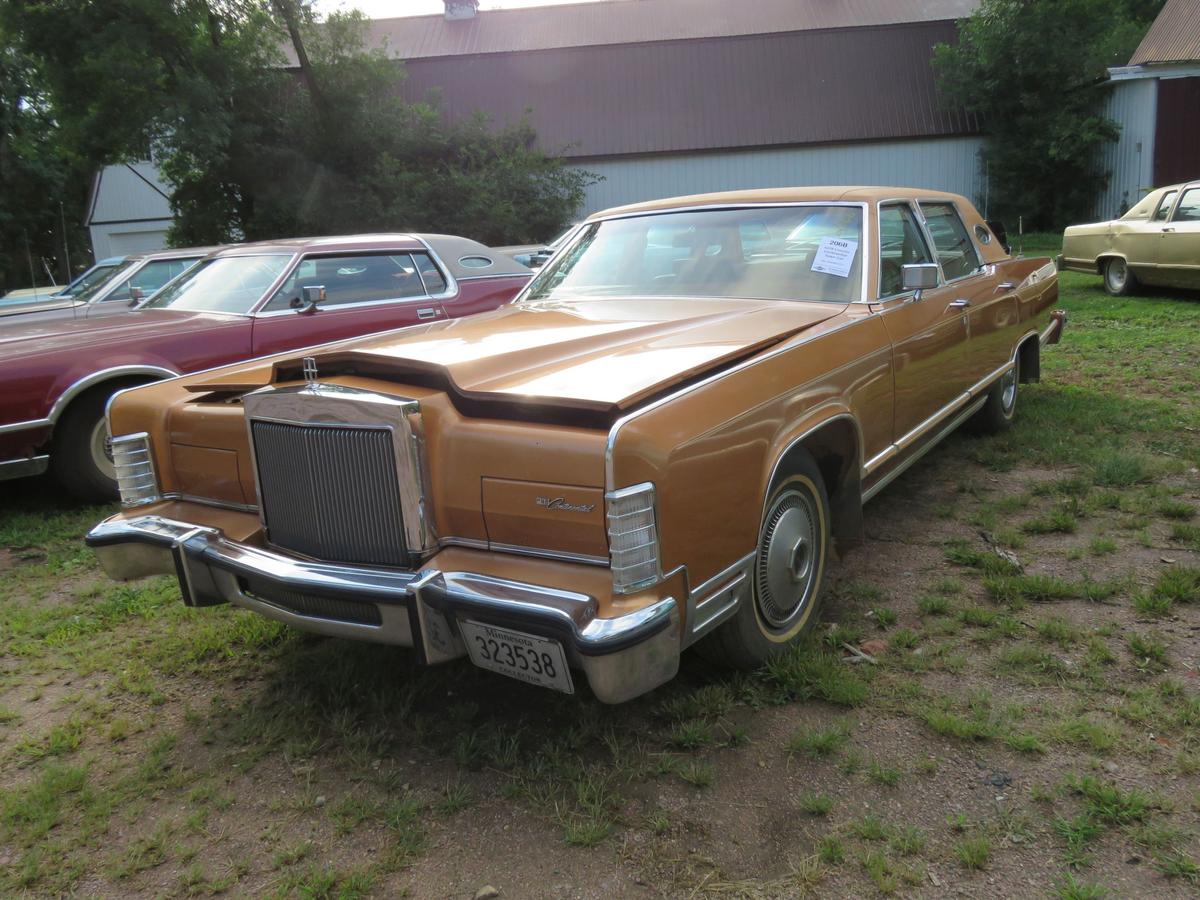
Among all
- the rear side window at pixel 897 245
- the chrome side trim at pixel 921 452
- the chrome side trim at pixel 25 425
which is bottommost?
the chrome side trim at pixel 921 452

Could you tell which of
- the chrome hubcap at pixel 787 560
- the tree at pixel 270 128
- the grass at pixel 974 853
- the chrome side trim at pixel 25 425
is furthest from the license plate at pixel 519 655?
the tree at pixel 270 128

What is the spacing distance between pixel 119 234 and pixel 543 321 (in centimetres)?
2865

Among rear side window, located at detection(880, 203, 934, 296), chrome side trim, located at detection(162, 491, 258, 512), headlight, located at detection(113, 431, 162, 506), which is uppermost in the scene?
rear side window, located at detection(880, 203, 934, 296)

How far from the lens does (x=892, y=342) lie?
3787 millimetres

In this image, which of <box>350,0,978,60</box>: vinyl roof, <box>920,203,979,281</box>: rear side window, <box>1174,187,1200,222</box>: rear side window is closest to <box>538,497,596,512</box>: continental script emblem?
<box>920,203,979,281</box>: rear side window

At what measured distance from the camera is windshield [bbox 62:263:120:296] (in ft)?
34.7

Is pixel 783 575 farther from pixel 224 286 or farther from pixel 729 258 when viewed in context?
pixel 224 286

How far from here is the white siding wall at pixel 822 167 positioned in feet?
82.6

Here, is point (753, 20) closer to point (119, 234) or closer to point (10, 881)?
point (119, 234)

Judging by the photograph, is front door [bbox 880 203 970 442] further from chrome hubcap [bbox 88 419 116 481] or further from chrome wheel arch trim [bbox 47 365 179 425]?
chrome hubcap [bbox 88 419 116 481]

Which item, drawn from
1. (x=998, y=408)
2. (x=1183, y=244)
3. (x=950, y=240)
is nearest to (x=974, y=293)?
(x=950, y=240)

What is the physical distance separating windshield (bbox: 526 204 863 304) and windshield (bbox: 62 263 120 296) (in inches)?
325

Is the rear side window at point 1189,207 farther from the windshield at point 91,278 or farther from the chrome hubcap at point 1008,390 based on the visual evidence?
the windshield at point 91,278

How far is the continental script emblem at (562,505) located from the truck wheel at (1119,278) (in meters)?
10.9
